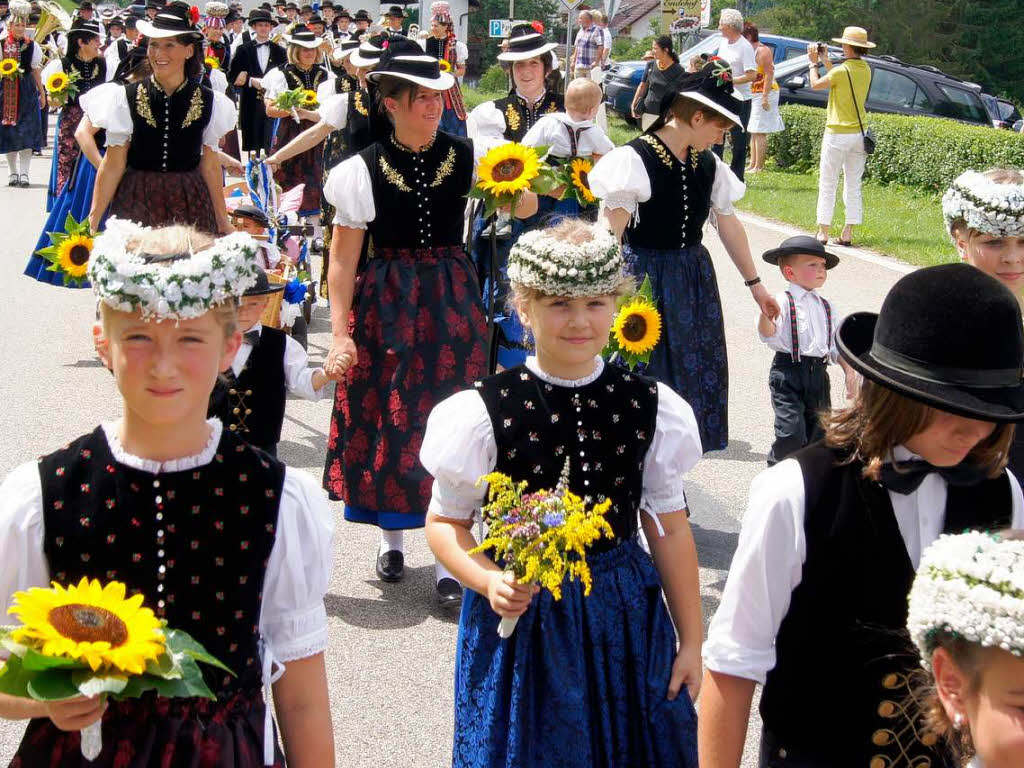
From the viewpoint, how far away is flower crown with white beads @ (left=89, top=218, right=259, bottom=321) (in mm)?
2316

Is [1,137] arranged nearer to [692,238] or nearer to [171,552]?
[692,238]

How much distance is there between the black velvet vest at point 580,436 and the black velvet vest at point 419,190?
2.01m

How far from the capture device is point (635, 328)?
189 inches

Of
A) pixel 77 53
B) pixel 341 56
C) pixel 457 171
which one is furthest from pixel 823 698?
pixel 77 53

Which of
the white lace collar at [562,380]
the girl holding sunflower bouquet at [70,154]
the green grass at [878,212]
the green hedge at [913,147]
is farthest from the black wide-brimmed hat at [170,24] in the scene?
the green hedge at [913,147]

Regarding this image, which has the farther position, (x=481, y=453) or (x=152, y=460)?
(x=481, y=453)

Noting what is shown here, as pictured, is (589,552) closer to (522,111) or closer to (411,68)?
(411,68)

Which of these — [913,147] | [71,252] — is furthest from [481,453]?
[913,147]

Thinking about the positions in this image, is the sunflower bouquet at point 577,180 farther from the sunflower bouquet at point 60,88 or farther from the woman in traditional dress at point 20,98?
the woman in traditional dress at point 20,98

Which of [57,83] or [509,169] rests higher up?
[509,169]

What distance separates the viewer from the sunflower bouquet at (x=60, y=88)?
13602mm

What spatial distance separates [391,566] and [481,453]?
242 cm

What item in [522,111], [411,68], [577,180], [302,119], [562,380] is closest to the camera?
[562,380]

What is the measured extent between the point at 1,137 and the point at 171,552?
15912mm
